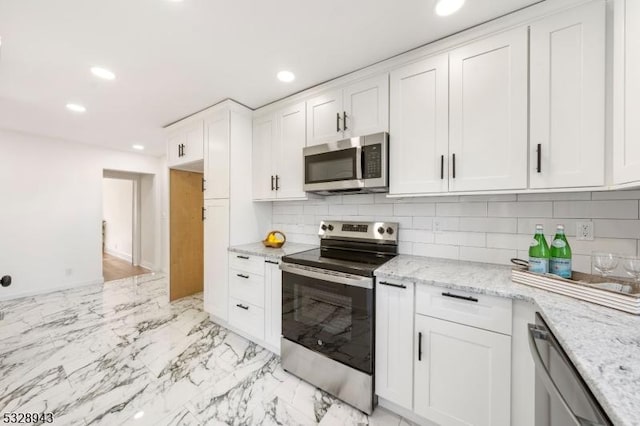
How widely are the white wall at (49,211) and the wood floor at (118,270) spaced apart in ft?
1.59

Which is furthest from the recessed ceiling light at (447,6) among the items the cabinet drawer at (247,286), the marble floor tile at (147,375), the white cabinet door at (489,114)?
the marble floor tile at (147,375)

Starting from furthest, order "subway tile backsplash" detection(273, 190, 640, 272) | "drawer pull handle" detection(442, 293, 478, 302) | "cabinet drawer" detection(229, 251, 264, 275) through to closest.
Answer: "cabinet drawer" detection(229, 251, 264, 275)
"subway tile backsplash" detection(273, 190, 640, 272)
"drawer pull handle" detection(442, 293, 478, 302)

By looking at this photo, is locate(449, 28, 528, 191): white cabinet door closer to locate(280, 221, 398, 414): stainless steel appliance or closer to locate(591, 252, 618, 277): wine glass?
locate(591, 252, 618, 277): wine glass

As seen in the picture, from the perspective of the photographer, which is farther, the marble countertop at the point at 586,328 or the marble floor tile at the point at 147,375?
the marble floor tile at the point at 147,375

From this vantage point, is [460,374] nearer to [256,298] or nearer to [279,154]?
[256,298]

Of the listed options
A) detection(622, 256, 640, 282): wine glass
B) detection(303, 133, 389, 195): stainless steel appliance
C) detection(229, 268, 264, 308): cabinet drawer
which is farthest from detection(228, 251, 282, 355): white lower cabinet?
detection(622, 256, 640, 282): wine glass

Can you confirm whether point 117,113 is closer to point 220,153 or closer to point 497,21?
point 220,153

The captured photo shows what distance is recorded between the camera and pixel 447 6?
4.64 feet

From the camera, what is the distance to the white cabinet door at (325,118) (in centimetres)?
218

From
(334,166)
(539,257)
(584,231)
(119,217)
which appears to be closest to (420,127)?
(334,166)

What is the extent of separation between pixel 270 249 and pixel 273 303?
521mm

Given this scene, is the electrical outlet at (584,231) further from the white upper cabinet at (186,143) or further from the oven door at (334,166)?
the white upper cabinet at (186,143)

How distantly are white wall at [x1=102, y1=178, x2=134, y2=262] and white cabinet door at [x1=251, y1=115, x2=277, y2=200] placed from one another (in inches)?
190

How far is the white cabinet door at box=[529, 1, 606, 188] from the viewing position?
49.7 inches
